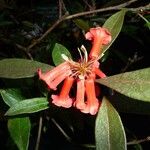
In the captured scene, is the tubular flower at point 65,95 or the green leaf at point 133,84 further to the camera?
the tubular flower at point 65,95

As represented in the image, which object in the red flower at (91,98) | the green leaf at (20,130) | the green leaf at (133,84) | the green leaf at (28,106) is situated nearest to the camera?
the green leaf at (133,84)

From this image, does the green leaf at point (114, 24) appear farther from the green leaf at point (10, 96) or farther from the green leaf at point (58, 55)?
the green leaf at point (10, 96)

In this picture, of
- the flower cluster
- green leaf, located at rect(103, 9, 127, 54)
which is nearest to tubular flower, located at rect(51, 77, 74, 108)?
the flower cluster

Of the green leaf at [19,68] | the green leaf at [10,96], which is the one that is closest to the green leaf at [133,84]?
the green leaf at [19,68]

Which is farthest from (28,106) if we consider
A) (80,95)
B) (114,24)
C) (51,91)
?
(114,24)

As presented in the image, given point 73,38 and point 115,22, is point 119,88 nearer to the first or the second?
point 115,22

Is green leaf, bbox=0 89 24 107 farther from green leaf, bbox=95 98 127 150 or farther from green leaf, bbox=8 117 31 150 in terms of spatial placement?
green leaf, bbox=95 98 127 150

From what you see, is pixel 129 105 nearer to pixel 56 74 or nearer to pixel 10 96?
pixel 56 74
